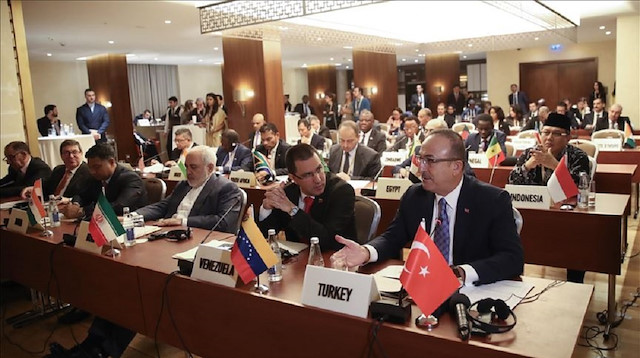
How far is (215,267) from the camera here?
7.36 feet

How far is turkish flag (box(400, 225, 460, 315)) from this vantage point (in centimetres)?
164

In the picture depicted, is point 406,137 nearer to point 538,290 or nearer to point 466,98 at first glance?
point 538,290

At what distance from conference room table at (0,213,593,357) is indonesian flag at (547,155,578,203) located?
1.42 m

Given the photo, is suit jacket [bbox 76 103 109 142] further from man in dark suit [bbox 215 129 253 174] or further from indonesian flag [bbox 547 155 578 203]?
indonesian flag [bbox 547 155 578 203]

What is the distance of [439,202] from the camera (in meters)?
2.28

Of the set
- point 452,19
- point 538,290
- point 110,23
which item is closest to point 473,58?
point 452,19

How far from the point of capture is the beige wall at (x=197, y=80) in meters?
19.8

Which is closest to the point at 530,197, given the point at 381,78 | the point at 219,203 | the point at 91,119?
the point at 219,203

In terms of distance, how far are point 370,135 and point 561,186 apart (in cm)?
419

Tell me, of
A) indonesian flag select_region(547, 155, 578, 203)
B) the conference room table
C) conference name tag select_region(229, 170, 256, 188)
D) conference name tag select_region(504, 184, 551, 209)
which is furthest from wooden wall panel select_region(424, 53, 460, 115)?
the conference room table

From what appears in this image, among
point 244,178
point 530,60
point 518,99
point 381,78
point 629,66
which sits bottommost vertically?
point 244,178

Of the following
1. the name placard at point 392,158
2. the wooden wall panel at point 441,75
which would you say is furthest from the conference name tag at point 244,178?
the wooden wall panel at point 441,75

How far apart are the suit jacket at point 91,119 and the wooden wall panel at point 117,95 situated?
294cm

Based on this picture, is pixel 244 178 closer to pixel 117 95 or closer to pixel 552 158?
pixel 552 158
